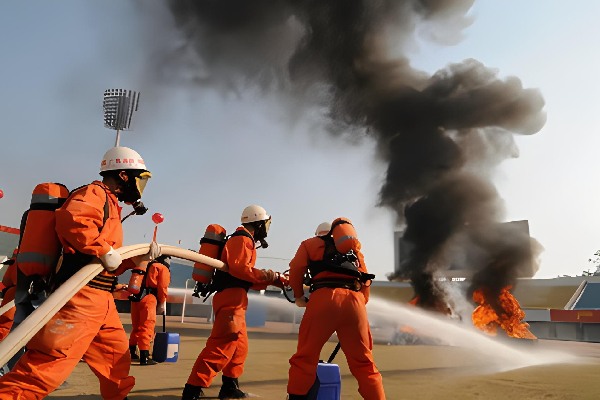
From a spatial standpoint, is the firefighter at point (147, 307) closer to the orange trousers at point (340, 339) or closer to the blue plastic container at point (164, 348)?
the blue plastic container at point (164, 348)

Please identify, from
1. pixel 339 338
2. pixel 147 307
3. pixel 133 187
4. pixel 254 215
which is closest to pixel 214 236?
pixel 254 215

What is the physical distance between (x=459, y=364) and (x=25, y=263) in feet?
27.1

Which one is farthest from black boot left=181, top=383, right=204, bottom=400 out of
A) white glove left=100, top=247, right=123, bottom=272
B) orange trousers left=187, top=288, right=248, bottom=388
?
white glove left=100, top=247, right=123, bottom=272

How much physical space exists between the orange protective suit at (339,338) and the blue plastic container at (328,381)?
4.0 inches

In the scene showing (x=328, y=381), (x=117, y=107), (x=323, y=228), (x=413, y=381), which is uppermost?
(x=117, y=107)

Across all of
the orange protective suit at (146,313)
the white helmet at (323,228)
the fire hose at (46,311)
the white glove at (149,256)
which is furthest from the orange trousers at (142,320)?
the fire hose at (46,311)

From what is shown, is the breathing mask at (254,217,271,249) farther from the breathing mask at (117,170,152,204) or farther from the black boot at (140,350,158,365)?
the black boot at (140,350,158,365)

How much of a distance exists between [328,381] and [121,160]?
8.27ft

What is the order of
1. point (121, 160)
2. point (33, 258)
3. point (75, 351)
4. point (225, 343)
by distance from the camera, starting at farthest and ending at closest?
A: point (225, 343), point (121, 160), point (33, 258), point (75, 351)

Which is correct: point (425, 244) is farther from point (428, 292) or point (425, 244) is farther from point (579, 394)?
point (579, 394)

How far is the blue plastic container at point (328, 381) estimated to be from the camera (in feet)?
12.1

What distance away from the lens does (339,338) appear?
149 inches

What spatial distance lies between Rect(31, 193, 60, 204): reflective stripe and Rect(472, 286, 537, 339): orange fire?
16.7 m

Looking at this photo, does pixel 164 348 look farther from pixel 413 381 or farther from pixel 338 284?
pixel 338 284
